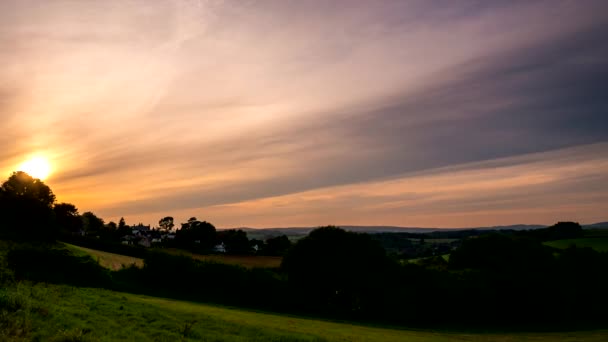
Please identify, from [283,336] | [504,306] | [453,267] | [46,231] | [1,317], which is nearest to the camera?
[1,317]

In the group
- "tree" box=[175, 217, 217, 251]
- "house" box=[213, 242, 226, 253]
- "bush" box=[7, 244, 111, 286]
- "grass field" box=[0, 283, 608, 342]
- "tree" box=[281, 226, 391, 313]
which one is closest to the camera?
"grass field" box=[0, 283, 608, 342]

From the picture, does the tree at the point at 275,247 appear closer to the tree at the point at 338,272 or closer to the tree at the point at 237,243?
the tree at the point at 237,243

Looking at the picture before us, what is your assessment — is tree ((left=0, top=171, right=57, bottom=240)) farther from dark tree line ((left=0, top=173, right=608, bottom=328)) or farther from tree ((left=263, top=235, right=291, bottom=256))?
tree ((left=263, top=235, right=291, bottom=256))

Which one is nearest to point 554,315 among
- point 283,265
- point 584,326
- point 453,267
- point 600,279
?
point 584,326

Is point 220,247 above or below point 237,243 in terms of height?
below

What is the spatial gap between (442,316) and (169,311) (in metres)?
49.4

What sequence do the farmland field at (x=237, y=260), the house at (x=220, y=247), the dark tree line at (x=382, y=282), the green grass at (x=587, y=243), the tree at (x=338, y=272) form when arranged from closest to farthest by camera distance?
the dark tree line at (x=382, y=282)
the tree at (x=338, y=272)
the farmland field at (x=237, y=260)
the green grass at (x=587, y=243)
the house at (x=220, y=247)

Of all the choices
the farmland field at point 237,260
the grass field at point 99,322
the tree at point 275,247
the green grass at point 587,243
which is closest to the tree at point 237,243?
the tree at point 275,247

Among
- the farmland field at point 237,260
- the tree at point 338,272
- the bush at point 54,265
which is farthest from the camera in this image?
the farmland field at point 237,260

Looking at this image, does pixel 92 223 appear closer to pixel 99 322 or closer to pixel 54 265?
pixel 54 265

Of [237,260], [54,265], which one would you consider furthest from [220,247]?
[54,265]

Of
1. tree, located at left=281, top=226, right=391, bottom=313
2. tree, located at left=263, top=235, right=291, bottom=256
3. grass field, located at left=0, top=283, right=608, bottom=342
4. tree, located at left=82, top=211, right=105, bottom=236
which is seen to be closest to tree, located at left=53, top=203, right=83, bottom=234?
tree, located at left=82, top=211, right=105, bottom=236

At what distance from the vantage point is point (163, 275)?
5797 cm

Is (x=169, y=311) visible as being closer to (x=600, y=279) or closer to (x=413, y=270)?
(x=413, y=270)
